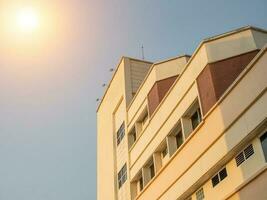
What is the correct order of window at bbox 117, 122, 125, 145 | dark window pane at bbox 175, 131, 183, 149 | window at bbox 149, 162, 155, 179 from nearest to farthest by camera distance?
1. dark window pane at bbox 175, 131, 183, 149
2. window at bbox 149, 162, 155, 179
3. window at bbox 117, 122, 125, 145

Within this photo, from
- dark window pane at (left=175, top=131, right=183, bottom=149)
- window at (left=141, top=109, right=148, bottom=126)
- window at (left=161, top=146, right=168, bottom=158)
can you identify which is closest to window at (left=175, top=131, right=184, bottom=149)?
dark window pane at (left=175, top=131, right=183, bottom=149)

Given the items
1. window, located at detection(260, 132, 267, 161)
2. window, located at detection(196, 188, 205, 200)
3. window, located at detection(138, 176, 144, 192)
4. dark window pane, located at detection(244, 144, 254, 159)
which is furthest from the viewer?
window, located at detection(138, 176, 144, 192)

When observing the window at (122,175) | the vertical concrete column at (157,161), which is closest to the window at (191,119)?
the vertical concrete column at (157,161)

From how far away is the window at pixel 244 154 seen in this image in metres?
16.7

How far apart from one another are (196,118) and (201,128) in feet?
6.87

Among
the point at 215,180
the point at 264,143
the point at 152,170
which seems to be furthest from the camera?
the point at 152,170

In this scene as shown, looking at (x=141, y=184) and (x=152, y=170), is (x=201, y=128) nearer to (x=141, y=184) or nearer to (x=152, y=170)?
(x=152, y=170)

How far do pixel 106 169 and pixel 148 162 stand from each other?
876cm

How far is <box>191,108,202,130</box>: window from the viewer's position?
2152 centimetres

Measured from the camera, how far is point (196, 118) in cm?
2184

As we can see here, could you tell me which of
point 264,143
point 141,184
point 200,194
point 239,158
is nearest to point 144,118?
point 141,184

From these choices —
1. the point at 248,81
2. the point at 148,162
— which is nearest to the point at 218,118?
the point at 248,81

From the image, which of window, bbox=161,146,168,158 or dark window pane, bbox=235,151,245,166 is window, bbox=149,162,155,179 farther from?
dark window pane, bbox=235,151,245,166

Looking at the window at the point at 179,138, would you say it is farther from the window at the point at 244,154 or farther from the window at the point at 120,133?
the window at the point at 120,133
